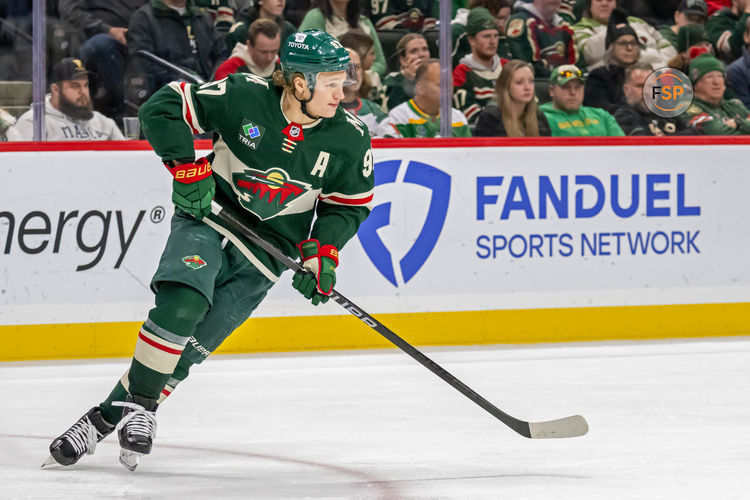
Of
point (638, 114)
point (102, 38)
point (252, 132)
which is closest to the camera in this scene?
point (252, 132)

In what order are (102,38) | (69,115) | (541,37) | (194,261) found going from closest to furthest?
(194,261) < (102,38) < (69,115) < (541,37)

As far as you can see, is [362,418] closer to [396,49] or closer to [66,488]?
[66,488]

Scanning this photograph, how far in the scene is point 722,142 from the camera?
5.97 m

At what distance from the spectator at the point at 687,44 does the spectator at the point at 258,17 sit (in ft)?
5.96

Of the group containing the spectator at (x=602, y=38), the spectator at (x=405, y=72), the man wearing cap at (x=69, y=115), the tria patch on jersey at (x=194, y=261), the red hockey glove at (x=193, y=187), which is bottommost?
the man wearing cap at (x=69, y=115)

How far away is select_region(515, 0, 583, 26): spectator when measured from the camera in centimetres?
579

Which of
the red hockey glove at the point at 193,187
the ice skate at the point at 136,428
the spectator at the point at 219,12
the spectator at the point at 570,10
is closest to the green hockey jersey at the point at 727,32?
the spectator at the point at 570,10

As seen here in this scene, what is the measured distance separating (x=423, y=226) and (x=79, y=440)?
2.62 metres

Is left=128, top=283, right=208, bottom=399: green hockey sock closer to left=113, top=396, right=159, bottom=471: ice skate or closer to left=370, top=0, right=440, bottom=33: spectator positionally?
left=113, top=396, right=159, bottom=471: ice skate

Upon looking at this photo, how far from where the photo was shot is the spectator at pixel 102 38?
16.5ft

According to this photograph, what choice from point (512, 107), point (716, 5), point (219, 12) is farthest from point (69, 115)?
point (716, 5)

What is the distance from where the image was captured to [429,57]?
18.2 ft

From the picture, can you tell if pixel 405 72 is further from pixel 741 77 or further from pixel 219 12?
pixel 741 77

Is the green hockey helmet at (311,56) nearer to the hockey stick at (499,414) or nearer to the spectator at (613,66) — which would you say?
the hockey stick at (499,414)
